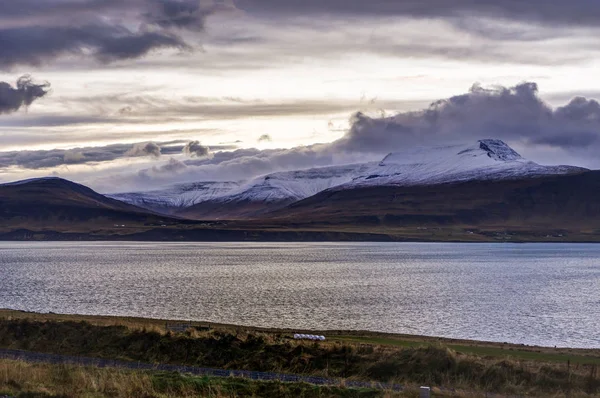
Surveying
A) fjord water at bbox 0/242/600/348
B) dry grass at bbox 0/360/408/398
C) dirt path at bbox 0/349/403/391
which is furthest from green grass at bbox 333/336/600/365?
dry grass at bbox 0/360/408/398

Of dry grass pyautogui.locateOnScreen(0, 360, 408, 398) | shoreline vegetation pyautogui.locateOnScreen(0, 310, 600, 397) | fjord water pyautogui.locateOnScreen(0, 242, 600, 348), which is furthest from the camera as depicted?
fjord water pyautogui.locateOnScreen(0, 242, 600, 348)

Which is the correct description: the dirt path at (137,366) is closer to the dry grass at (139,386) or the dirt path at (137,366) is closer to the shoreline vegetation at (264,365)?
the shoreline vegetation at (264,365)

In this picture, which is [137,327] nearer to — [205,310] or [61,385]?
[61,385]

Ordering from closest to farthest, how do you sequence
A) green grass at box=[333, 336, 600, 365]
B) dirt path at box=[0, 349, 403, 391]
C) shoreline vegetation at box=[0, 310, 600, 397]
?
shoreline vegetation at box=[0, 310, 600, 397], dirt path at box=[0, 349, 403, 391], green grass at box=[333, 336, 600, 365]

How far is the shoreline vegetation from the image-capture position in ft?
81.3

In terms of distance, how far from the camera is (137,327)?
41844 millimetres

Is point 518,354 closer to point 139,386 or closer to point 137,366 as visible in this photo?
point 137,366

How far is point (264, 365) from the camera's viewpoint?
35031mm

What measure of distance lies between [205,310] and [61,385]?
5041 cm

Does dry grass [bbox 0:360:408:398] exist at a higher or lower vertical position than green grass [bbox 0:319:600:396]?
higher

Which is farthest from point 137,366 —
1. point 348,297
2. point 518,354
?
point 348,297

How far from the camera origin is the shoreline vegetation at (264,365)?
2478 centimetres

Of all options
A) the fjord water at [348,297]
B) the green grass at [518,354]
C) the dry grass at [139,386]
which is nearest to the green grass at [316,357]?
the green grass at [518,354]

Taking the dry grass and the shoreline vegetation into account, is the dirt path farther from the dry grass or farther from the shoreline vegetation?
the dry grass
